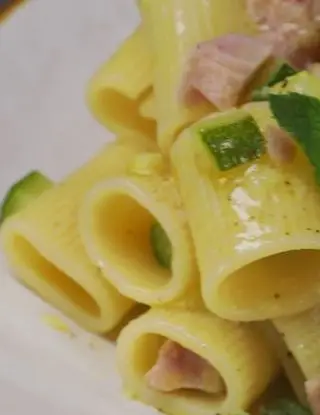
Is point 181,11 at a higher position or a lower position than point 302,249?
higher

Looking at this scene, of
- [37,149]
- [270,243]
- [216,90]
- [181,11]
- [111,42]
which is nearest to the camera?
[270,243]

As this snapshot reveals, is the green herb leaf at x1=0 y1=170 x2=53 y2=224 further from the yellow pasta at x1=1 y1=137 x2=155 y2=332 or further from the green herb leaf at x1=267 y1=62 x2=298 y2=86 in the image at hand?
the green herb leaf at x1=267 y1=62 x2=298 y2=86

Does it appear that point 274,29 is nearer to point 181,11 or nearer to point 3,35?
point 181,11

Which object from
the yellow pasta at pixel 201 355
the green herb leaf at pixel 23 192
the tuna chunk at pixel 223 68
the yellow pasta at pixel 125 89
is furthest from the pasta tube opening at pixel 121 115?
the yellow pasta at pixel 201 355

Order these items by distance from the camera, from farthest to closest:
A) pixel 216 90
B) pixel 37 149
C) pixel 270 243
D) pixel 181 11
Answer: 1. pixel 37 149
2. pixel 181 11
3. pixel 216 90
4. pixel 270 243

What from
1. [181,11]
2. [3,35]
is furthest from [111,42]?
[181,11]

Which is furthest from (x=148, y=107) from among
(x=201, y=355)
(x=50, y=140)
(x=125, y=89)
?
(x=201, y=355)

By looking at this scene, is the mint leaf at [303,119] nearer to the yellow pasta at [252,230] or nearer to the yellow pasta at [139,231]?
the yellow pasta at [252,230]
